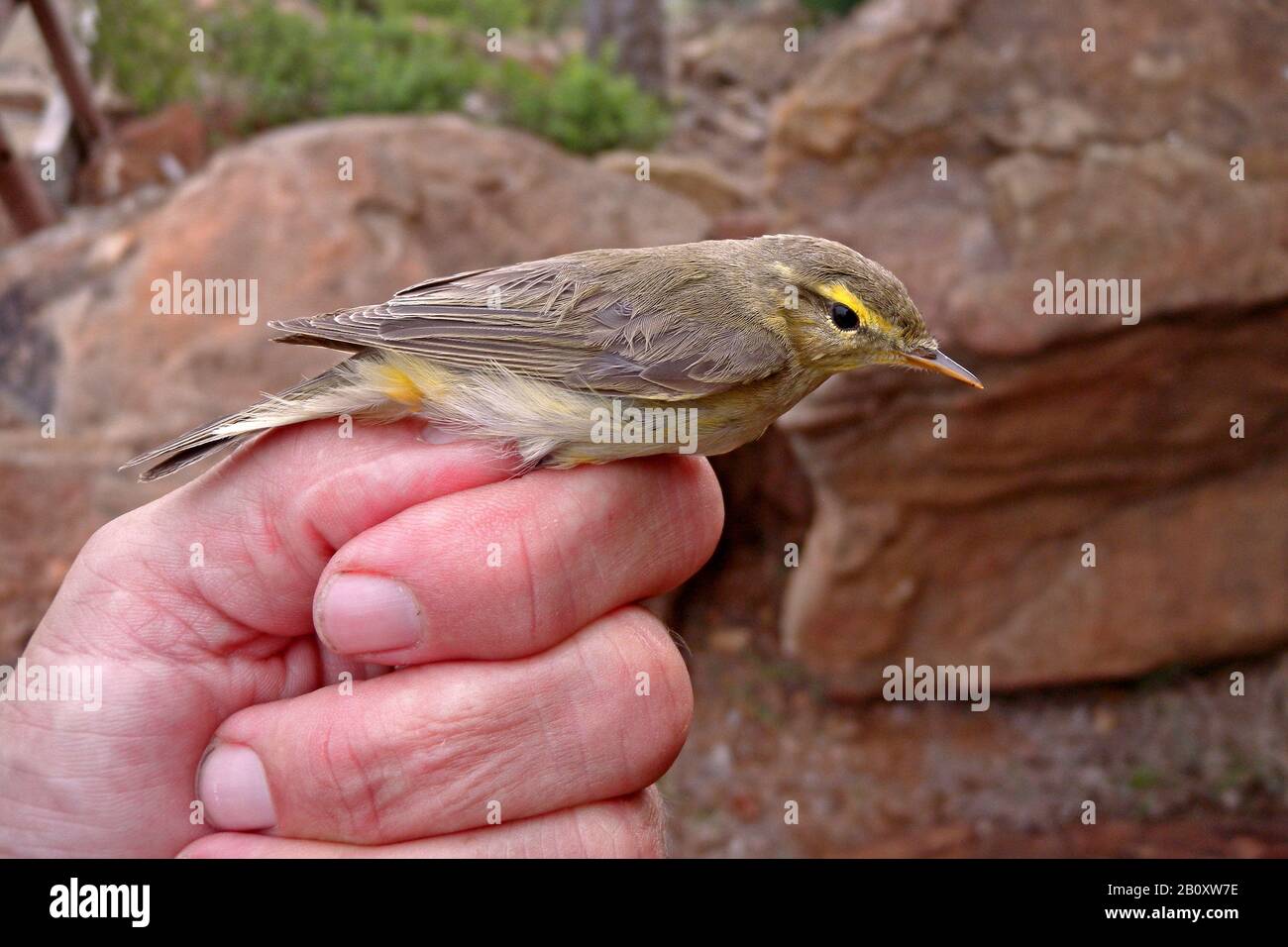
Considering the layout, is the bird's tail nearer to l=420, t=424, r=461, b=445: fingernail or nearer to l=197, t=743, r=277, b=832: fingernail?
l=420, t=424, r=461, b=445: fingernail

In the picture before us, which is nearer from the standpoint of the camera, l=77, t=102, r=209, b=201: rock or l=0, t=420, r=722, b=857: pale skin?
l=0, t=420, r=722, b=857: pale skin

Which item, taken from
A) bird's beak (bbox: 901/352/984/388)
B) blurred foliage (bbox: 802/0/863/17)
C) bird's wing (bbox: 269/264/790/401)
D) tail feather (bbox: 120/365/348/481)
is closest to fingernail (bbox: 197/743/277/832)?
tail feather (bbox: 120/365/348/481)

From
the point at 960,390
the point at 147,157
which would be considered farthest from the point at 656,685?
the point at 147,157

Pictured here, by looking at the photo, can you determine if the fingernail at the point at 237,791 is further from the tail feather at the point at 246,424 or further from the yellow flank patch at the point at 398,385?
the yellow flank patch at the point at 398,385

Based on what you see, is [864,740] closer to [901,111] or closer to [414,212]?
[901,111]

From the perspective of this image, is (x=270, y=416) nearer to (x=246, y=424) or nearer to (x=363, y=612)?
(x=246, y=424)

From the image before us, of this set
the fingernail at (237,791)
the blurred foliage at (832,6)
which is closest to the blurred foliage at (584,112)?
the blurred foliage at (832,6)

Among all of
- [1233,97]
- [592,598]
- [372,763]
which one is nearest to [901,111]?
[1233,97]

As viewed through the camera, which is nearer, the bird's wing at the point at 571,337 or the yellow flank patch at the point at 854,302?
the bird's wing at the point at 571,337
